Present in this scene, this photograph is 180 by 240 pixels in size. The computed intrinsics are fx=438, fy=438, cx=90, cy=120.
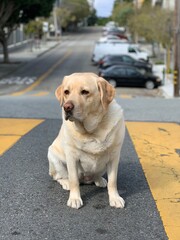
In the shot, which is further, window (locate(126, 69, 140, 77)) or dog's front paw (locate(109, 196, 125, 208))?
window (locate(126, 69, 140, 77))

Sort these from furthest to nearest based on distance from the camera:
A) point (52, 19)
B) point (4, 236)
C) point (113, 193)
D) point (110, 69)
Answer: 1. point (52, 19)
2. point (110, 69)
3. point (113, 193)
4. point (4, 236)

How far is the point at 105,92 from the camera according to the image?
389 cm

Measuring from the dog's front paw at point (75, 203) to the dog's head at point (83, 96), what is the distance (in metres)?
0.80

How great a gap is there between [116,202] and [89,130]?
73cm

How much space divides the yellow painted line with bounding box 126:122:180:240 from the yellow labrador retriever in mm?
489

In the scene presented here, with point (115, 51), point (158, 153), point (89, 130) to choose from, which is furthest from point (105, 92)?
point (115, 51)

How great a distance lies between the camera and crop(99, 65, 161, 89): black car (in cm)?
2561

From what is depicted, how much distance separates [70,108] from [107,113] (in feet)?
1.66

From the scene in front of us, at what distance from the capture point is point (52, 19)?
269 feet

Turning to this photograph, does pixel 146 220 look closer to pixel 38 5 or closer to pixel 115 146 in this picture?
pixel 115 146

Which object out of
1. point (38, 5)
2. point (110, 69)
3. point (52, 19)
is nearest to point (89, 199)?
point (110, 69)

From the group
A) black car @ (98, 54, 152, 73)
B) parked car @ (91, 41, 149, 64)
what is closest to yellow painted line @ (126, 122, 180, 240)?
black car @ (98, 54, 152, 73)

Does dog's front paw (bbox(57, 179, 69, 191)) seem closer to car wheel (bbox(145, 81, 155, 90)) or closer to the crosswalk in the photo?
the crosswalk

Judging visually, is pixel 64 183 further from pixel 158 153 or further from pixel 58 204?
pixel 158 153
